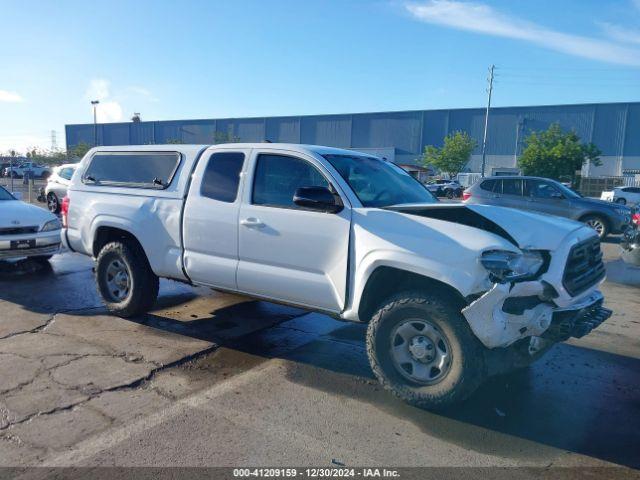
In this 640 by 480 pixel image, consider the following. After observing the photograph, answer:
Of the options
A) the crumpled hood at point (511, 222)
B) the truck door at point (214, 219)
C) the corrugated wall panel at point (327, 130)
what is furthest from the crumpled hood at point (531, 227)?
the corrugated wall panel at point (327, 130)

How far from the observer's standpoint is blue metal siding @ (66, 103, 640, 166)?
57.6m

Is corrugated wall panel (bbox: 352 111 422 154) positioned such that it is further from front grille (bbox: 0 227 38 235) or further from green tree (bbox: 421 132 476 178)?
front grille (bbox: 0 227 38 235)

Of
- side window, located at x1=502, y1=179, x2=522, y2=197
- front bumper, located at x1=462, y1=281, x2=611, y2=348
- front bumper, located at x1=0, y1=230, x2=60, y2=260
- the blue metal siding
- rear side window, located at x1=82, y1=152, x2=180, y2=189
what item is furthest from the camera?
the blue metal siding

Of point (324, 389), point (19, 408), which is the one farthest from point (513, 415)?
point (19, 408)

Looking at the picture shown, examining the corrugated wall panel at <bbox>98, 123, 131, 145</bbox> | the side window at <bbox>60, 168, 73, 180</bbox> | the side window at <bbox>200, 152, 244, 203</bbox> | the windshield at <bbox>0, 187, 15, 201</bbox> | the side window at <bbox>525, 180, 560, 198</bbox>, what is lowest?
the windshield at <bbox>0, 187, 15, 201</bbox>

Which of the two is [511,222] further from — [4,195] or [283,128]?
[283,128]

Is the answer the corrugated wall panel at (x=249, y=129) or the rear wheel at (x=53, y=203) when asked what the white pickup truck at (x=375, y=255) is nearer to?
the rear wheel at (x=53, y=203)

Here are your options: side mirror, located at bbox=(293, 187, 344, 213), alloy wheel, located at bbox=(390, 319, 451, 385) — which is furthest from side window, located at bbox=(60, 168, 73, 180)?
alloy wheel, located at bbox=(390, 319, 451, 385)

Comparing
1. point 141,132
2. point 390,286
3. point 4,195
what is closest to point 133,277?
point 390,286

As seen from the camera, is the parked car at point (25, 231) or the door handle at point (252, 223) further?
the parked car at point (25, 231)

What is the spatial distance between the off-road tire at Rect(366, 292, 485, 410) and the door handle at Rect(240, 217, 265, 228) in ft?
4.48

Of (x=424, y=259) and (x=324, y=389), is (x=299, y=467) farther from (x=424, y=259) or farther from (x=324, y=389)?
(x=424, y=259)

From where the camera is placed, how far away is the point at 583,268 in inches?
158

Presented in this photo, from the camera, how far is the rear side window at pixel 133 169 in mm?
5590
